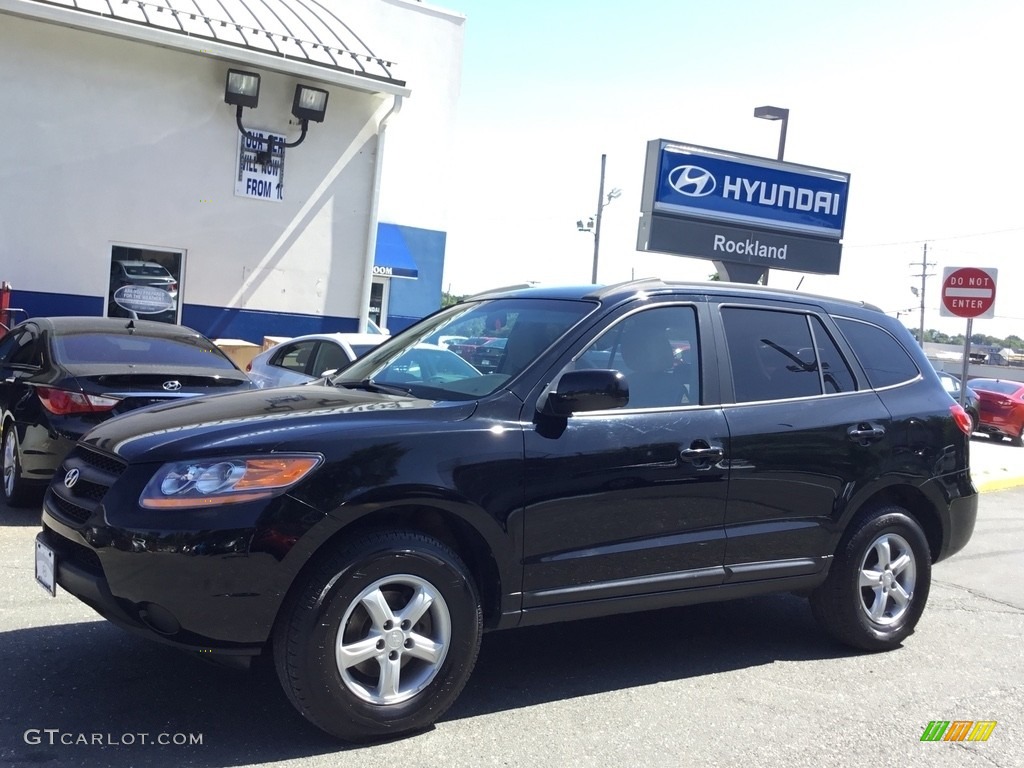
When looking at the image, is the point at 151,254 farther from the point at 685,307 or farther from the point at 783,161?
the point at 685,307

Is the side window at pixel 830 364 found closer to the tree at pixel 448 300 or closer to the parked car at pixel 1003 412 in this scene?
the tree at pixel 448 300

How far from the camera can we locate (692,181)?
1477cm

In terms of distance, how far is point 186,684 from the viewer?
420 centimetres

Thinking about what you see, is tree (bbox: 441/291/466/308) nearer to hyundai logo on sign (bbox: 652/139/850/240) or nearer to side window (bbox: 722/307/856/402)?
side window (bbox: 722/307/856/402)

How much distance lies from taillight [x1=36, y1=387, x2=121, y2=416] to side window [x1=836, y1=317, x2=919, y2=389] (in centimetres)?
491

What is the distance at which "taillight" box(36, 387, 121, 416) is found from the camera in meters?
6.88

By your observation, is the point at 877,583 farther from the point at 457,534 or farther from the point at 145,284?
the point at 145,284

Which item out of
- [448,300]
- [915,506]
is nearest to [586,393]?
[915,506]

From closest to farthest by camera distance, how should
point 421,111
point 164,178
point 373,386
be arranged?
point 373,386, point 164,178, point 421,111

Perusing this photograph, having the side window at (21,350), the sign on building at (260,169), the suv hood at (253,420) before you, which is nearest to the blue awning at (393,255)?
the sign on building at (260,169)

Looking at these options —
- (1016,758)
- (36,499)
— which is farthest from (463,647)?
(36,499)

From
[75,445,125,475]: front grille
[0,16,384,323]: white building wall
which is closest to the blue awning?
[0,16,384,323]: white building wall

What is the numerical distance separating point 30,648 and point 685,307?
3393 millimetres

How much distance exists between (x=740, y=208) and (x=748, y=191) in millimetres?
304
